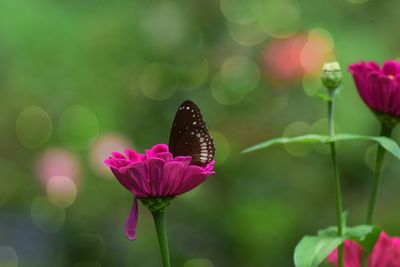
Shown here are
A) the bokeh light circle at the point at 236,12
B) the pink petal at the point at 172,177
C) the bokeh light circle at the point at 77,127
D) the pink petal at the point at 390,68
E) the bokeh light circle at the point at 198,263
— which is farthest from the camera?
the bokeh light circle at the point at 236,12

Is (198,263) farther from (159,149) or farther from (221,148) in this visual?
(159,149)

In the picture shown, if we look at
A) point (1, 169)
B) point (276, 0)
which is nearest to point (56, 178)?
point (1, 169)

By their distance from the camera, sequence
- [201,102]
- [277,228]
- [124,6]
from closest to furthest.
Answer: [277,228]
[201,102]
[124,6]

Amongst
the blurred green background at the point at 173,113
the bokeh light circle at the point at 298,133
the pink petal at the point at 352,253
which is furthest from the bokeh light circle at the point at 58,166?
the pink petal at the point at 352,253

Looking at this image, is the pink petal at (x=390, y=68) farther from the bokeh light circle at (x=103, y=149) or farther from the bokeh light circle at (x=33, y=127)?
the bokeh light circle at (x=33, y=127)

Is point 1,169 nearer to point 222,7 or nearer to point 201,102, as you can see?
point 201,102

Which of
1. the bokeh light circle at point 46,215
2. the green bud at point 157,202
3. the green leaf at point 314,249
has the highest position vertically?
the green bud at point 157,202
